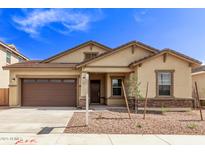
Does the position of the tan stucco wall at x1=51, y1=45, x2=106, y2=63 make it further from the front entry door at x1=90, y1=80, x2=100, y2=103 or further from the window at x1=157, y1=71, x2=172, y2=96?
the window at x1=157, y1=71, x2=172, y2=96

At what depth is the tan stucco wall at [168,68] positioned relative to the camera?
15258mm

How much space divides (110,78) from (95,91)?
2.38 meters

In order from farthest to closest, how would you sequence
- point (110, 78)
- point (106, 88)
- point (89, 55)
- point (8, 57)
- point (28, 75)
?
point (8, 57) → point (89, 55) → point (106, 88) → point (110, 78) → point (28, 75)

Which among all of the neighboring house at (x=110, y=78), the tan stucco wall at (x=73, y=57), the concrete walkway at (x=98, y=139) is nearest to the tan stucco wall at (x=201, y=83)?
the neighboring house at (x=110, y=78)

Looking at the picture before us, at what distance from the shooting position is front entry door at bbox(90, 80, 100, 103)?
63.7ft

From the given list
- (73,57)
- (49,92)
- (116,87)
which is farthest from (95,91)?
(73,57)

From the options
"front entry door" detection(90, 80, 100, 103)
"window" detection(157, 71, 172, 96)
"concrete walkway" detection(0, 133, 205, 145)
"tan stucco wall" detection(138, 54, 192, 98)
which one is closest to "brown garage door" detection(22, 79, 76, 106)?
"front entry door" detection(90, 80, 100, 103)

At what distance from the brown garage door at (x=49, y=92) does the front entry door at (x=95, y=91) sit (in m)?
1.99

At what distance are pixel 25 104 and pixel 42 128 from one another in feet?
32.9

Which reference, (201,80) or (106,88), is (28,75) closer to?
(106,88)

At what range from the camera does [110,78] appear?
18.0m

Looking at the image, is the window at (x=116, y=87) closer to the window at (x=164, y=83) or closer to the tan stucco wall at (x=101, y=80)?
the tan stucco wall at (x=101, y=80)
